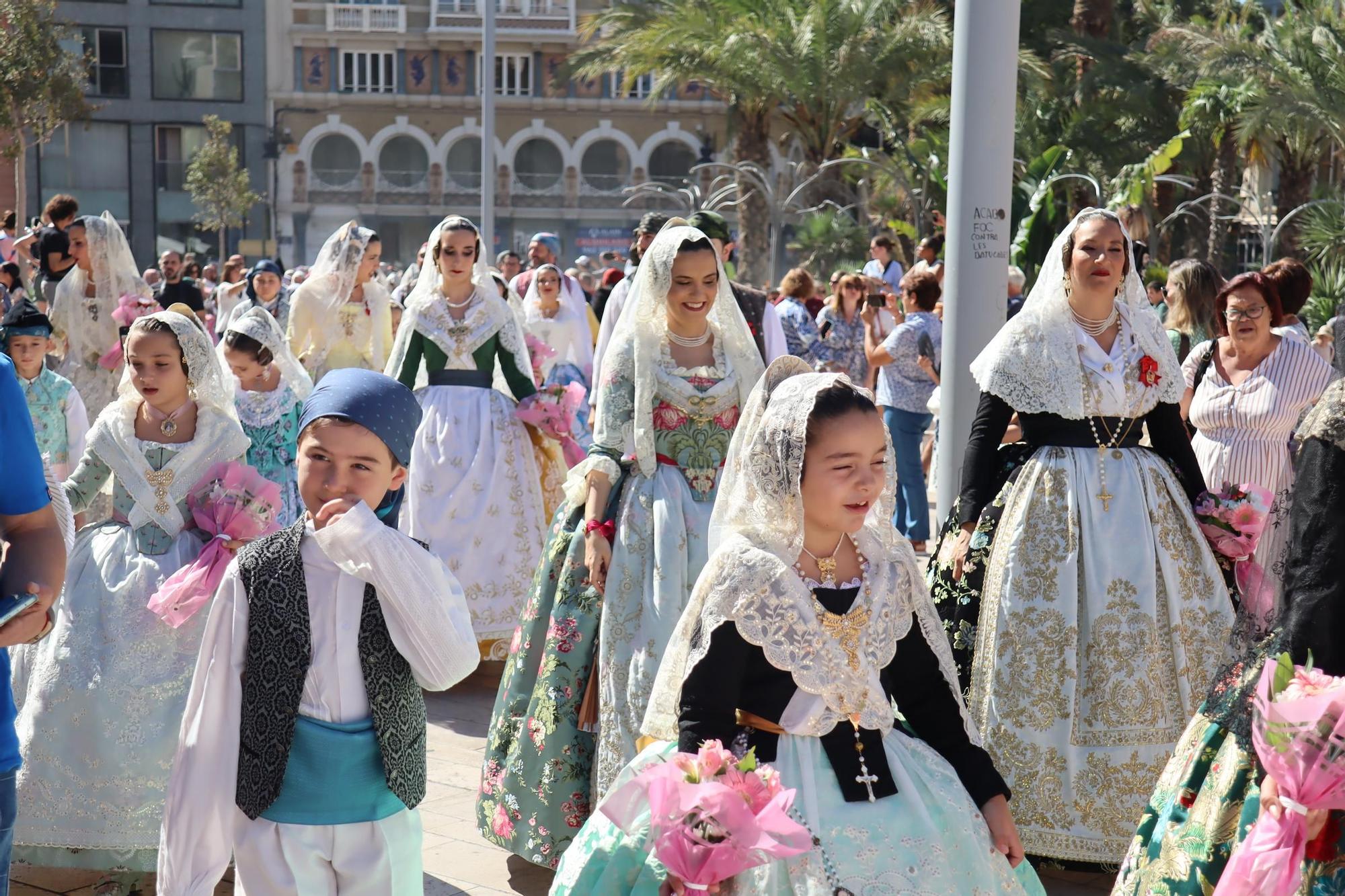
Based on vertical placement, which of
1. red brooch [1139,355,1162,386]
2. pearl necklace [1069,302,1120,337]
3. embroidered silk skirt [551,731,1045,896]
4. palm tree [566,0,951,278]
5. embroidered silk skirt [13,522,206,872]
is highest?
palm tree [566,0,951,278]

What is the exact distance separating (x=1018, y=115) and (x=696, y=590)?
2389 cm

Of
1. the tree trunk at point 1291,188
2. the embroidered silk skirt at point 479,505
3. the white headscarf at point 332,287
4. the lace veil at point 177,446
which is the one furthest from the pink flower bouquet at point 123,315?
the tree trunk at point 1291,188

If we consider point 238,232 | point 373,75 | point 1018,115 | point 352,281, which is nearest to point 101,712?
point 352,281

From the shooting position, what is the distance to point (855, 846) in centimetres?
283

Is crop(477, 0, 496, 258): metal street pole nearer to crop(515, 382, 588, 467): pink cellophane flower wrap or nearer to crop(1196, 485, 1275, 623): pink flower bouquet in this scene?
crop(515, 382, 588, 467): pink cellophane flower wrap

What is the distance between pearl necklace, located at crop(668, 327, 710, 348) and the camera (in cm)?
504

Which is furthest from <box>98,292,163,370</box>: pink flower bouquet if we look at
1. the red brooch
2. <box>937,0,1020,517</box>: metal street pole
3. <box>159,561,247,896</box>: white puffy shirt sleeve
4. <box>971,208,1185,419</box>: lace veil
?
<box>159,561,247,896</box>: white puffy shirt sleeve

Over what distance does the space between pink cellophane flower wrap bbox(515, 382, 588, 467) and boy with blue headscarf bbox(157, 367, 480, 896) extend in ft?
13.8

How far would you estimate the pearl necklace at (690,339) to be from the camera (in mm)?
5043

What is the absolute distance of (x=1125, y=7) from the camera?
30.2m

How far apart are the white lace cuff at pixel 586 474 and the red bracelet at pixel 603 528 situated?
5.0 inches

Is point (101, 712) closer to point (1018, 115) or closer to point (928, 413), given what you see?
point (928, 413)

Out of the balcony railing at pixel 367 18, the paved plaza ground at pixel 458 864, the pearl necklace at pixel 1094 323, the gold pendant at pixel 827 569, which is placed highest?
the balcony railing at pixel 367 18

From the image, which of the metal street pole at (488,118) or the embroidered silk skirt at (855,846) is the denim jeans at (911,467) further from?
the embroidered silk skirt at (855,846)
